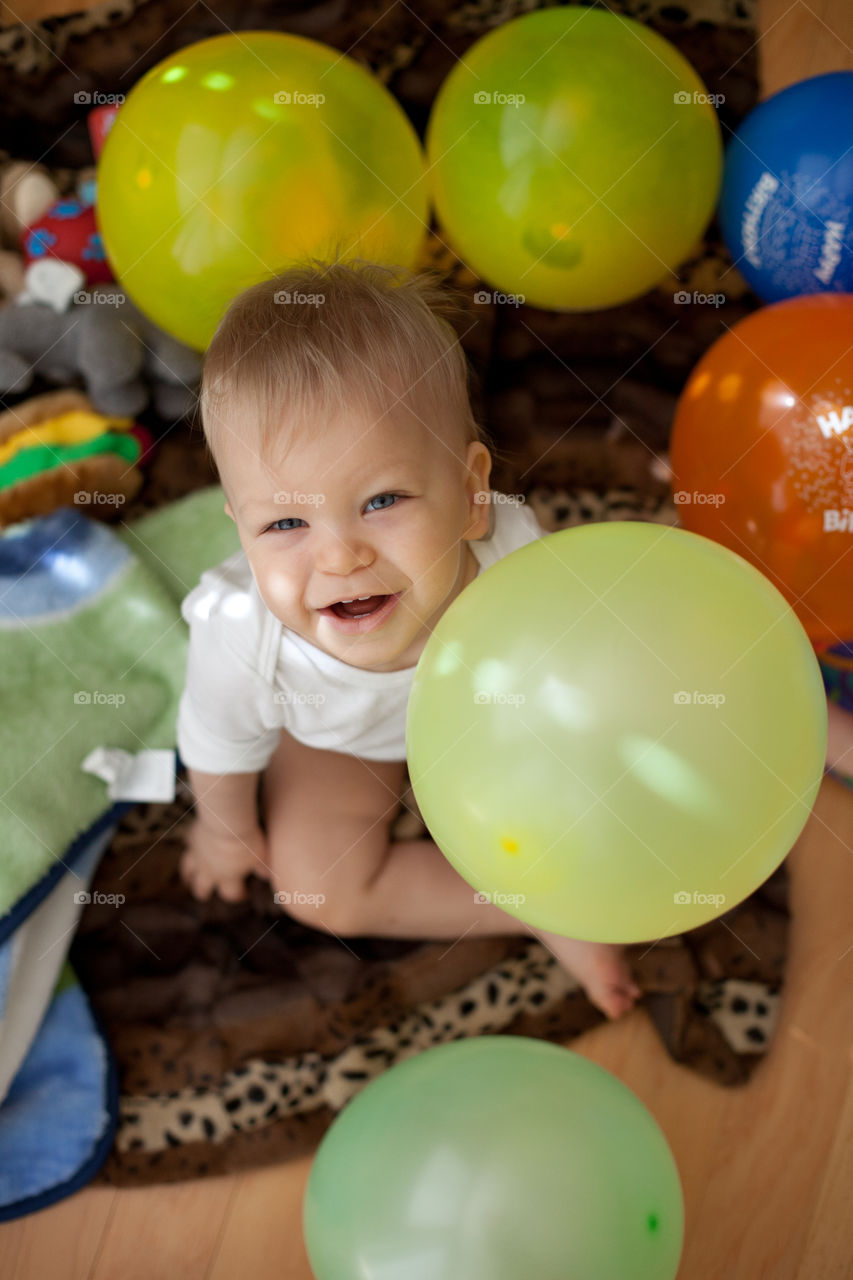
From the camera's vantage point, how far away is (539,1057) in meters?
0.90

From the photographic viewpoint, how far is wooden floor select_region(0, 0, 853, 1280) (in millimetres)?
1033

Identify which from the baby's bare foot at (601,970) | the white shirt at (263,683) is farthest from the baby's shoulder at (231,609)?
the baby's bare foot at (601,970)

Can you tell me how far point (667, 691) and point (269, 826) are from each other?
645mm

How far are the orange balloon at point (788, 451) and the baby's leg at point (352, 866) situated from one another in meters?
0.46

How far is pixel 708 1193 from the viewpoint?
1.06m

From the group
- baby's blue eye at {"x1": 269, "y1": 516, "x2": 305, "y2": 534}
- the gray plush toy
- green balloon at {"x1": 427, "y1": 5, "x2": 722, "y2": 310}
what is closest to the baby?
baby's blue eye at {"x1": 269, "y1": 516, "x2": 305, "y2": 534}

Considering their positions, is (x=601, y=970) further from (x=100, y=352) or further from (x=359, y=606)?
(x=100, y=352)

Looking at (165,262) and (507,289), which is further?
(507,289)

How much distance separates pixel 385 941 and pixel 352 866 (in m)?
0.10

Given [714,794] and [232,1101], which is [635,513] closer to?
[714,794]

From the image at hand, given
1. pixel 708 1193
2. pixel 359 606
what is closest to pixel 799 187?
pixel 359 606

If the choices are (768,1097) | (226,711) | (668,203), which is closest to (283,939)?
(226,711)

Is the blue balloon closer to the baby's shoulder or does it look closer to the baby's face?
the baby's face

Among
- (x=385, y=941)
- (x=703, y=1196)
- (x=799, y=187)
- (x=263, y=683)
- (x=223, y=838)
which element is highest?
(x=799, y=187)
